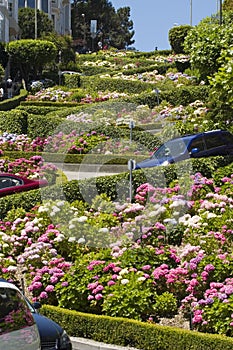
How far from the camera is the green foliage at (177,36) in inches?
2525

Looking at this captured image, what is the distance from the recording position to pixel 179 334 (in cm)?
1112

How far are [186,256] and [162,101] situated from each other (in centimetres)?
2306

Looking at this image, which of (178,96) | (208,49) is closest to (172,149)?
(208,49)

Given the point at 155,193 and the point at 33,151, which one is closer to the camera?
the point at 155,193

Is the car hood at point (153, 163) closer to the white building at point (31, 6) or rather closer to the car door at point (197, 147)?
the car door at point (197, 147)

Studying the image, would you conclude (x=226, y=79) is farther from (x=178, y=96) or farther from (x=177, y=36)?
(x=177, y=36)

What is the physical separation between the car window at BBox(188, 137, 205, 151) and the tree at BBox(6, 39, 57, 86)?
103ft

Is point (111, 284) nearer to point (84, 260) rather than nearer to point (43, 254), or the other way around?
point (84, 260)

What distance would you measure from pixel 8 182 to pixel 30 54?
35082mm

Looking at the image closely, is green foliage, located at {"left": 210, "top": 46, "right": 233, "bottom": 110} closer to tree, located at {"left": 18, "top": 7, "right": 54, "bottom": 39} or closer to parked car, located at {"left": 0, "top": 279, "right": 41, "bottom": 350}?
parked car, located at {"left": 0, "top": 279, "right": 41, "bottom": 350}

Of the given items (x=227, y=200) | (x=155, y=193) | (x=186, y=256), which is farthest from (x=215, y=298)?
(x=155, y=193)

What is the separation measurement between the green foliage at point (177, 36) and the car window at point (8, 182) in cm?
4631

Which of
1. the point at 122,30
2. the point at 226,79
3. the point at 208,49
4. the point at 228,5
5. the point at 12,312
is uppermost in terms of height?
the point at 226,79

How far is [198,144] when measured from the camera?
73.4 ft
